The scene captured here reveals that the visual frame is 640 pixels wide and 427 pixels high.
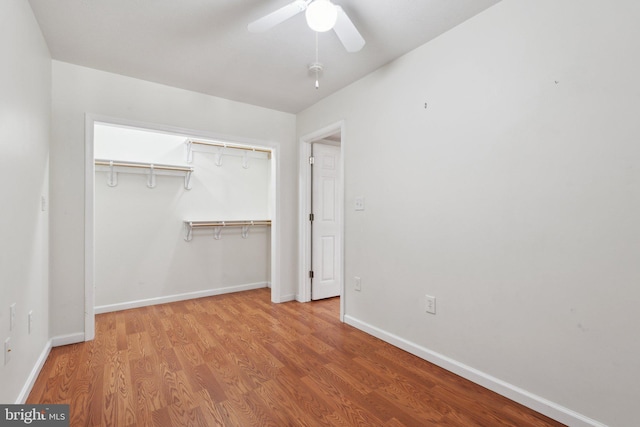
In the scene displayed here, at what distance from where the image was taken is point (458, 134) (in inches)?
79.5

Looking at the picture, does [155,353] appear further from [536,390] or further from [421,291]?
[536,390]

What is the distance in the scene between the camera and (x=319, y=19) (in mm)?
1480

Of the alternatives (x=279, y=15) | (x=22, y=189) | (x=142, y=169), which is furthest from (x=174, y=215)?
(x=279, y=15)

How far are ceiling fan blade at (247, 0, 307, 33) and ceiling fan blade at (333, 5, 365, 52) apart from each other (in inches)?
8.0

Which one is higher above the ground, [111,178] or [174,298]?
[111,178]

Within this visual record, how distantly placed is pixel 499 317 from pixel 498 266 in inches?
12.2

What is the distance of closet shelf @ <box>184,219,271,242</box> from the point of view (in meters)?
3.76

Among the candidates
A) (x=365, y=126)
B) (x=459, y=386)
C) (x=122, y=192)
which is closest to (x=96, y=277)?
(x=122, y=192)

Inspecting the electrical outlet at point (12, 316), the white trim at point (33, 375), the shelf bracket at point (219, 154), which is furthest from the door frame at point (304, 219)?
the electrical outlet at point (12, 316)

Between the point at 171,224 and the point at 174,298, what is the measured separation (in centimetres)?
92

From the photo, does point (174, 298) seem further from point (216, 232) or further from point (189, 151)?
point (189, 151)

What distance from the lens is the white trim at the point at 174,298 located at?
327cm

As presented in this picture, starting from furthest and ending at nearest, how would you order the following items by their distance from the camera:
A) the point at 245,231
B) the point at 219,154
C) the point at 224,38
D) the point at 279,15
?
the point at 245,231 < the point at 219,154 < the point at 224,38 < the point at 279,15

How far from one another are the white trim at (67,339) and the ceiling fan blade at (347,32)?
123 inches
